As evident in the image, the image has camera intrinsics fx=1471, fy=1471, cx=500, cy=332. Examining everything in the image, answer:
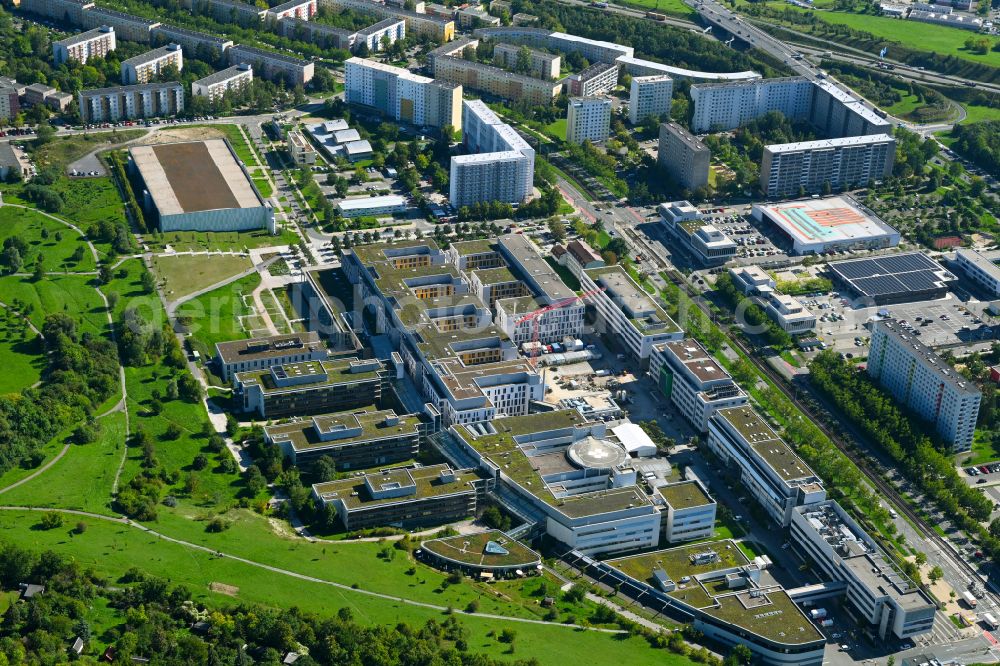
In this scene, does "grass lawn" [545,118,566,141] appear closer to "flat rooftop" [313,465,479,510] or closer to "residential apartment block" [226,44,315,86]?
"residential apartment block" [226,44,315,86]

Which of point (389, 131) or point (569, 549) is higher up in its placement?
point (389, 131)

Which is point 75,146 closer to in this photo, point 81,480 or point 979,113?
point 81,480

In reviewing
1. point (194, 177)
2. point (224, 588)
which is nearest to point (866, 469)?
point (224, 588)

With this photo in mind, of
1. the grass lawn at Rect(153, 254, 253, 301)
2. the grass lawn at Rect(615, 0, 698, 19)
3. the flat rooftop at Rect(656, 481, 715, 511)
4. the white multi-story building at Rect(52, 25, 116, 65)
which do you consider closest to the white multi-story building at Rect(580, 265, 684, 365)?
the flat rooftop at Rect(656, 481, 715, 511)

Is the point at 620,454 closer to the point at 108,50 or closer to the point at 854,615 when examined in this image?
the point at 854,615

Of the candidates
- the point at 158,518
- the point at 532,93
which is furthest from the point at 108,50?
the point at 158,518

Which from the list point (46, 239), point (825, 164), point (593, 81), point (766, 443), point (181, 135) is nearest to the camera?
point (766, 443)

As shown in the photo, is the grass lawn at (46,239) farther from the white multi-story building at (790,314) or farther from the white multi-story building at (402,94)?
the white multi-story building at (790,314)
